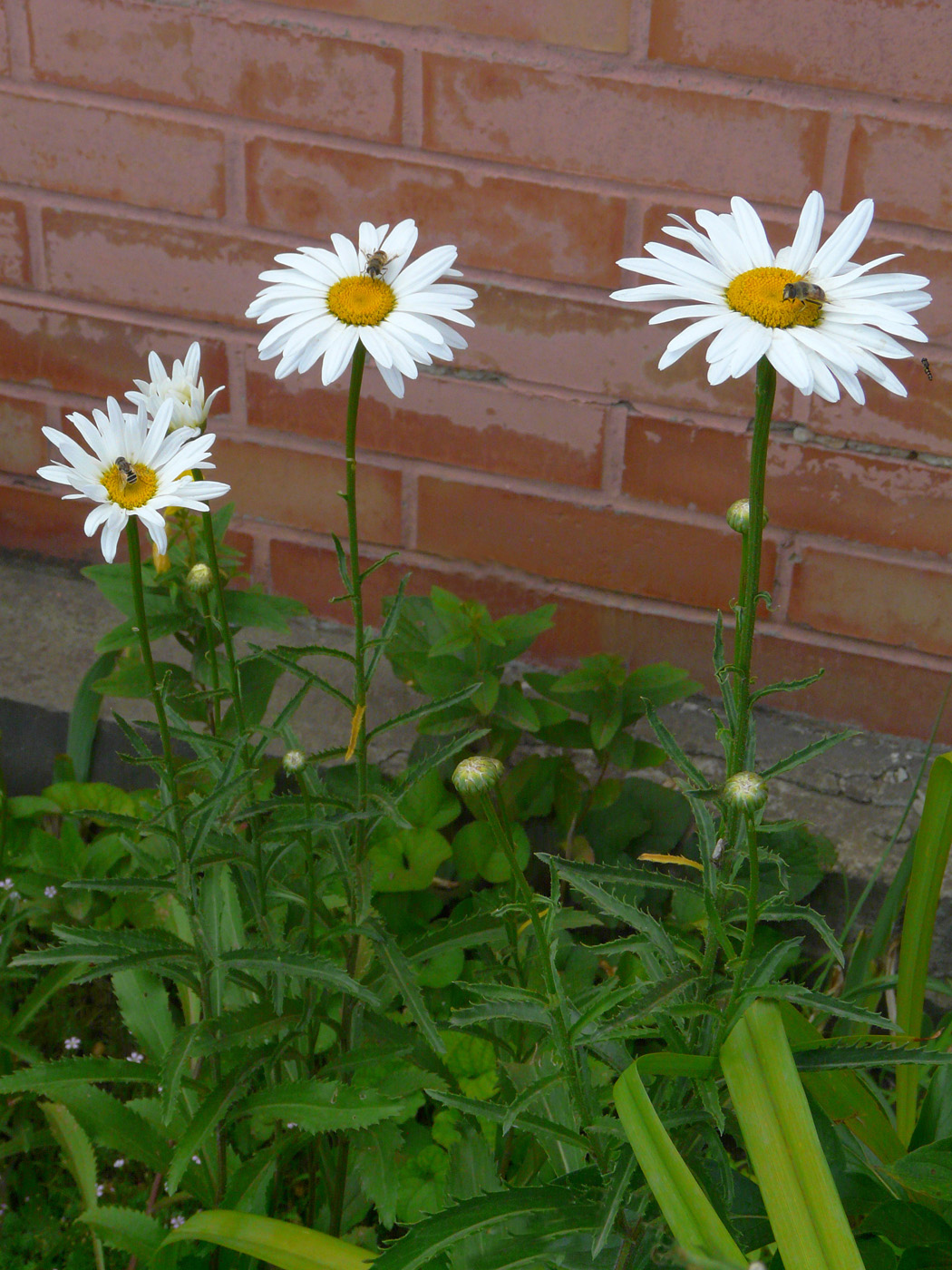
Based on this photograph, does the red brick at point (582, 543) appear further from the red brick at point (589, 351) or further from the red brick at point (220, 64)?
the red brick at point (220, 64)

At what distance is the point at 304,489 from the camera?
182 centimetres

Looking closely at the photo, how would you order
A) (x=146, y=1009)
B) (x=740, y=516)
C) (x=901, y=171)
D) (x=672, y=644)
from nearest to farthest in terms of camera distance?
(x=740, y=516) < (x=146, y=1009) < (x=901, y=171) < (x=672, y=644)

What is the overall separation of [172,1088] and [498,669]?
68 centimetres

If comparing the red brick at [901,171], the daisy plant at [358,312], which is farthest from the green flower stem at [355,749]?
the red brick at [901,171]

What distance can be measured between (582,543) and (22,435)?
2.89ft

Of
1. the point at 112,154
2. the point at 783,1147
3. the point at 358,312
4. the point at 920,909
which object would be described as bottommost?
the point at 783,1147

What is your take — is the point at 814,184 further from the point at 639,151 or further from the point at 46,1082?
the point at 46,1082

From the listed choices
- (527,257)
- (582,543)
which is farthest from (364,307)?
(582,543)

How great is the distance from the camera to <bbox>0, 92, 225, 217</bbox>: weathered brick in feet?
5.45

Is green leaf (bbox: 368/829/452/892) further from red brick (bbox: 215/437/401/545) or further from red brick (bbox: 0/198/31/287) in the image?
red brick (bbox: 0/198/31/287)

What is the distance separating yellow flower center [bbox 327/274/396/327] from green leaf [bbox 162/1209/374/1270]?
732mm

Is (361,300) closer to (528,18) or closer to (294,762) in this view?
(294,762)

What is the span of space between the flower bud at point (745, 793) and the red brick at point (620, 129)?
3.19 ft

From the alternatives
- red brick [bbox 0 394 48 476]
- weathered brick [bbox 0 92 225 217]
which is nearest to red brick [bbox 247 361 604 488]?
weathered brick [bbox 0 92 225 217]
